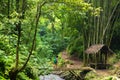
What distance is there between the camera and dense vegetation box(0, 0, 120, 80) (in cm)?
706

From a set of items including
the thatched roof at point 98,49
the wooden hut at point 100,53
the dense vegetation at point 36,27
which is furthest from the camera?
the wooden hut at point 100,53

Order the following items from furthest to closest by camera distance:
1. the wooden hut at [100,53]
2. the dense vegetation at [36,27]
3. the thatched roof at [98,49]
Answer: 1. the wooden hut at [100,53]
2. the thatched roof at [98,49]
3. the dense vegetation at [36,27]

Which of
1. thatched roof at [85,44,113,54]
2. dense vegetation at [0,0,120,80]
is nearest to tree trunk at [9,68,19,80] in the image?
dense vegetation at [0,0,120,80]

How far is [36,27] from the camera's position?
23.5 ft

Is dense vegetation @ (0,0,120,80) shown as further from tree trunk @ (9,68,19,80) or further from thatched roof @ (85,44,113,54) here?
thatched roof @ (85,44,113,54)

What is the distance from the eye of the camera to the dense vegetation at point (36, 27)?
7059 mm

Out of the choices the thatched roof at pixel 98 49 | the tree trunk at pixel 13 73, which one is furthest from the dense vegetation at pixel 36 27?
the thatched roof at pixel 98 49

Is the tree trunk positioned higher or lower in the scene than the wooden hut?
higher

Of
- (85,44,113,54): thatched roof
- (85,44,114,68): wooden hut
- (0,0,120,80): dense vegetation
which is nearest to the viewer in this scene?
(0,0,120,80): dense vegetation

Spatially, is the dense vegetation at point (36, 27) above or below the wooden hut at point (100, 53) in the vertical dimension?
above

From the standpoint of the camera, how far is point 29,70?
8383 millimetres

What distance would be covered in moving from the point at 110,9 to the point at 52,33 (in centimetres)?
2189

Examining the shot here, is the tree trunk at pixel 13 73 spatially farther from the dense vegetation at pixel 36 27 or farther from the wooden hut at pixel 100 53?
the wooden hut at pixel 100 53

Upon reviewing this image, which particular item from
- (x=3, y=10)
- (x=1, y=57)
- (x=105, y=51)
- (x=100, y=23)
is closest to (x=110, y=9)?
(x=100, y=23)
